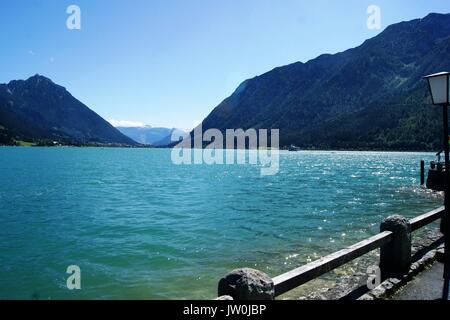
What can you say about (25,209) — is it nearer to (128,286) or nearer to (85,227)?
(85,227)

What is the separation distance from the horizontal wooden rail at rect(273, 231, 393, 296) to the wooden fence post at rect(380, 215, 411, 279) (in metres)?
0.18

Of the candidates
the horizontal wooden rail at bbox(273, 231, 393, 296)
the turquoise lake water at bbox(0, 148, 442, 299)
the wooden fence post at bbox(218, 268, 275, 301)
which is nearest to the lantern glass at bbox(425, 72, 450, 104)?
the horizontal wooden rail at bbox(273, 231, 393, 296)

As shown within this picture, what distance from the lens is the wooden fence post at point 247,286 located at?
228 inches

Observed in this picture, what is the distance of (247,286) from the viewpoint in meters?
5.79

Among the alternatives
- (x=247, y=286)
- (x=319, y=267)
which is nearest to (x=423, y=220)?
(x=319, y=267)

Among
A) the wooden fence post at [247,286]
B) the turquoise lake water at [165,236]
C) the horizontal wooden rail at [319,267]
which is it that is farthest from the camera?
the turquoise lake water at [165,236]

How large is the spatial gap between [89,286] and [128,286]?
1.36 metres

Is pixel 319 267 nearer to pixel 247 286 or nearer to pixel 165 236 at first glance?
pixel 247 286

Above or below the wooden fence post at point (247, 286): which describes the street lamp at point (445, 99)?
above

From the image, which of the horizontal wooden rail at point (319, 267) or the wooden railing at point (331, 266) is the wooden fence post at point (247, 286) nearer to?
the wooden railing at point (331, 266)

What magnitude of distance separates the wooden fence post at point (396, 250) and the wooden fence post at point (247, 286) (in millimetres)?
4739

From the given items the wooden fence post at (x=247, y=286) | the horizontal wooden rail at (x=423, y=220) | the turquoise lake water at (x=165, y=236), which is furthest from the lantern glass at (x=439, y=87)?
the turquoise lake water at (x=165, y=236)

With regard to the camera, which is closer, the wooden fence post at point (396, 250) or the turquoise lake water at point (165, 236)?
the wooden fence post at point (396, 250)
